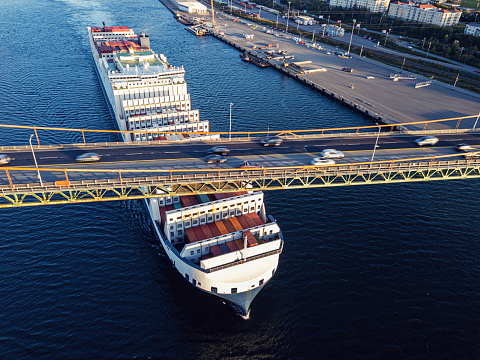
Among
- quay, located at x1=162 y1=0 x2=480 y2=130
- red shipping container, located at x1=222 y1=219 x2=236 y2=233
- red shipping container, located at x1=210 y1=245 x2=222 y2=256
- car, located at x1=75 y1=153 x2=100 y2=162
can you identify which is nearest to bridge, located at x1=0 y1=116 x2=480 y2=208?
car, located at x1=75 y1=153 x2=100 y2=162

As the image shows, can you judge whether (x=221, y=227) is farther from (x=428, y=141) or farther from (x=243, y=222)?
(x=428, y=141)

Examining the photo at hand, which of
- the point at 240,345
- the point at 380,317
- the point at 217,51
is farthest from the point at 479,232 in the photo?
the point at 217,51

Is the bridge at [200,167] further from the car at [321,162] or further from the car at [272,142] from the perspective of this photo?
the car at [272,142]

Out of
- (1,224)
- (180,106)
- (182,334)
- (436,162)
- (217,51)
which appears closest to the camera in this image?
(182,334)

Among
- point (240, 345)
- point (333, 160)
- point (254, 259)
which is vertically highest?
point (333, 160)

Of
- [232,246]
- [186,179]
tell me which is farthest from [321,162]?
[186,179]

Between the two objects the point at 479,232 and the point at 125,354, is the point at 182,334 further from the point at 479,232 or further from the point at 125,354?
the point at 479,232

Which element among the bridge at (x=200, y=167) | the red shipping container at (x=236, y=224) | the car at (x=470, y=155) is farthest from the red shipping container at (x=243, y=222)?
the car at (x=470, y=155)
